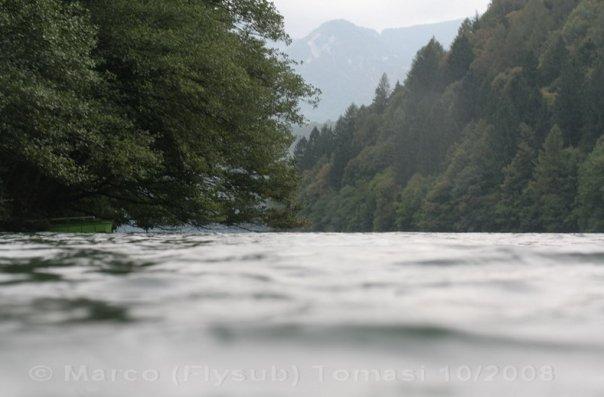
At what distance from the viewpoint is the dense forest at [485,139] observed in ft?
336

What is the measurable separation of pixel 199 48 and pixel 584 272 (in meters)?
16.4

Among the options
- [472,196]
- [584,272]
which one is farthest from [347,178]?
[584,272]

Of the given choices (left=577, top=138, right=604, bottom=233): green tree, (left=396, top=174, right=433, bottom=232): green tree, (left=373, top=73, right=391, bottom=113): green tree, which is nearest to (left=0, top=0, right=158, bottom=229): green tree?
(left=577, top=138, right=604, bottom=233): green tree

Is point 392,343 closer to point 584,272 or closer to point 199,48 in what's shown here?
point 584,272

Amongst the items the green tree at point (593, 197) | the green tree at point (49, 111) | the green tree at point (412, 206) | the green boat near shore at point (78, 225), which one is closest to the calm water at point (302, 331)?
the green tree at point (49, 111)

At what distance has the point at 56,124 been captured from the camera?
16359mm

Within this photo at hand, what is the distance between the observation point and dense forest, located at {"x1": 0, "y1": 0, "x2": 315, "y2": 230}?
52.6ft

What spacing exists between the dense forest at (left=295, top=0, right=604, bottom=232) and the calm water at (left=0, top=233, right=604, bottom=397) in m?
91.6

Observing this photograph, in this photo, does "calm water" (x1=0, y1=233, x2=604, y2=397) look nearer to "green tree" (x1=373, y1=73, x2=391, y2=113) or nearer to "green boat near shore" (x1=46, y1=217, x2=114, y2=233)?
"green boat near shore" (x1=46, y1=217, x2=114, y2=233)

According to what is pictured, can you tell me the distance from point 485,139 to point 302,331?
12346 centimetres

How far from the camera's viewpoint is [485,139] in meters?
122

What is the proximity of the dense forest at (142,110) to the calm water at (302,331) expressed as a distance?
1162cm

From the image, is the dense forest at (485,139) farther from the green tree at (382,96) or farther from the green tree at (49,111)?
the green tree at (49,111)

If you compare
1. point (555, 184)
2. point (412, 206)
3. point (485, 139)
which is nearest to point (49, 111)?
point (555, 184)
